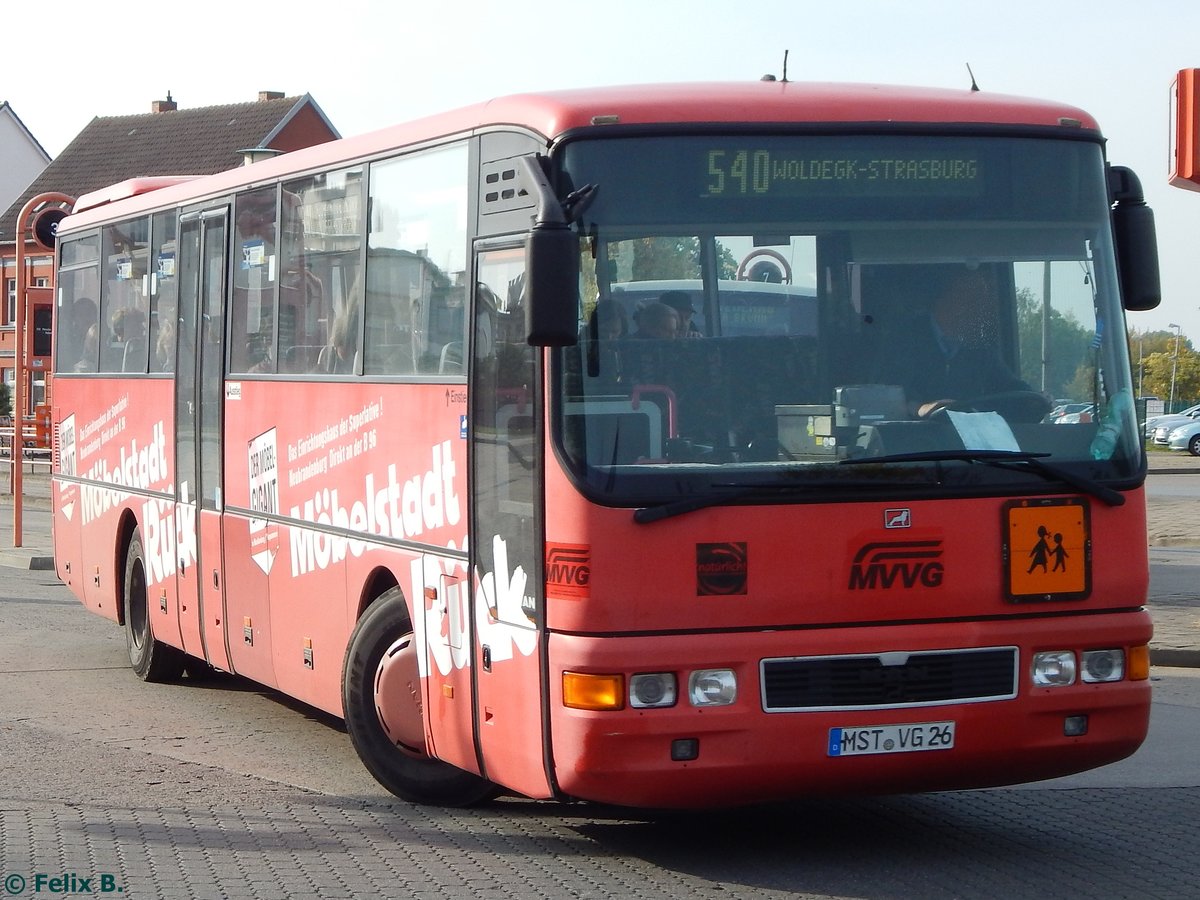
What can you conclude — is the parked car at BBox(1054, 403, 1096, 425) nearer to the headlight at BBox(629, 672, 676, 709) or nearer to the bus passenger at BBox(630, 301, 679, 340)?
the bus passenger at BBox(630, 301, 679, 340)

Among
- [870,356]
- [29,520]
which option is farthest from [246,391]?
[29,520]

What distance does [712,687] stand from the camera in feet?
21.6

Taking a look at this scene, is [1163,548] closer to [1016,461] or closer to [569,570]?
[1016,461]

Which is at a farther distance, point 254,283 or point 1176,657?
point 1176,657

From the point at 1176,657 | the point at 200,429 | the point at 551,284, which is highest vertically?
the point at 551,284

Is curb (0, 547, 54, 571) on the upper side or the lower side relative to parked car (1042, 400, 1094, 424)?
lower

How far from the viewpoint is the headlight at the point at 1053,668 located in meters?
6.92

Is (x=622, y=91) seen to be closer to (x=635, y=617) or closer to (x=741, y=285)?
(x=741, y=285)

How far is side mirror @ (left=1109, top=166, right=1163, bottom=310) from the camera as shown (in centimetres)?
729

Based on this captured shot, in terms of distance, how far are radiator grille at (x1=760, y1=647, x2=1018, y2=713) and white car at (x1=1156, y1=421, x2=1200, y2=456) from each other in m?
53.1

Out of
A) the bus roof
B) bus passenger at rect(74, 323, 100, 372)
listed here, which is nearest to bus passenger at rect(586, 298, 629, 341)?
the bus roof

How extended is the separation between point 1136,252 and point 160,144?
227 feet

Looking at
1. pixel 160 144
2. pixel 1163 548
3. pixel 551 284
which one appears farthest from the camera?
pixel 160 144

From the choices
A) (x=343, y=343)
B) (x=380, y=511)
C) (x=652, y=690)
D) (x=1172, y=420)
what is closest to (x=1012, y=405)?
(x=652, y=690)
